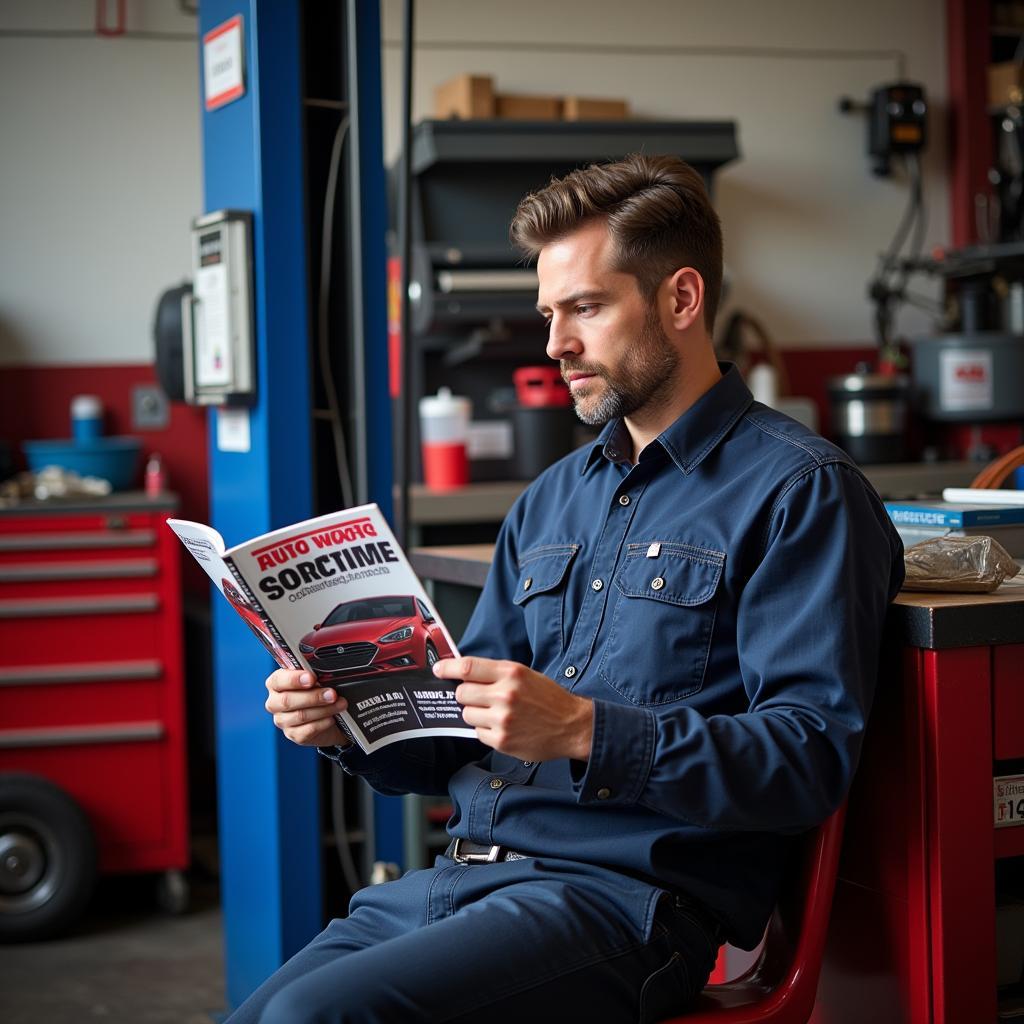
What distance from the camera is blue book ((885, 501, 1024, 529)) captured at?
182 cm

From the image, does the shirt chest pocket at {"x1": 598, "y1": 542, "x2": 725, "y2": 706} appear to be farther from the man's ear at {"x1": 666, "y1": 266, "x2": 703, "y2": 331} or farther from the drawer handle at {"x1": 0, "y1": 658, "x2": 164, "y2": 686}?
the drawer handle at {"x1": 0, "y1": 658, "x2": 164, "y2": 686}

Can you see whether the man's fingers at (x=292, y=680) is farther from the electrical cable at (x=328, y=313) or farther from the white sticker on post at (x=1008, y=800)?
the electrical cable at (x=328, y=313)

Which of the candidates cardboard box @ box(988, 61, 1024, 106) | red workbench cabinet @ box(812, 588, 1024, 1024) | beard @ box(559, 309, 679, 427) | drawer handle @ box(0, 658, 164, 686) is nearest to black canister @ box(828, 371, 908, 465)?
cardboard box @ box(988, 61, 1024, 106)

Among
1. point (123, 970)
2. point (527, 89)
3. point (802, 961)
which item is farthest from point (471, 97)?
point (802, 961)

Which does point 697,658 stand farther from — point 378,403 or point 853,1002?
point 378,403

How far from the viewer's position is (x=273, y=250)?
2.79 meters

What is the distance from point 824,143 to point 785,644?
4.23 m

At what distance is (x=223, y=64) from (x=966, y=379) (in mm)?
2992

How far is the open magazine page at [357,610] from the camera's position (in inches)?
58.8

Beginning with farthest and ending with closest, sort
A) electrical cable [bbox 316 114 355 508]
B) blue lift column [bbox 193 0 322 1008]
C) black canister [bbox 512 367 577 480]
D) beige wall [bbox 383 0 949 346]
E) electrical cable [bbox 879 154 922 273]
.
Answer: electrical cable [bbox 879 154 922 273] → beige wall [bbox 383 0 949 346] → black canister [bbox 512 367 577 480] → electrical cable [bbox 316 114 355 508] → blue lift column [bbox 193 0 322 1008]

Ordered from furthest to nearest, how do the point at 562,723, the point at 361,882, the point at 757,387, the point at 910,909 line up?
the point at 757,387, the point at 361,882, the point at 910,909, the point at 562,723

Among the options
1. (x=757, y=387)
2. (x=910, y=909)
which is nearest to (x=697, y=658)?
(x=910, y=909)

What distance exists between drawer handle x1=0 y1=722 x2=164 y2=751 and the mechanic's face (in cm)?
253

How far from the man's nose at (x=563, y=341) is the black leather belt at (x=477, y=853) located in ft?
2.00
